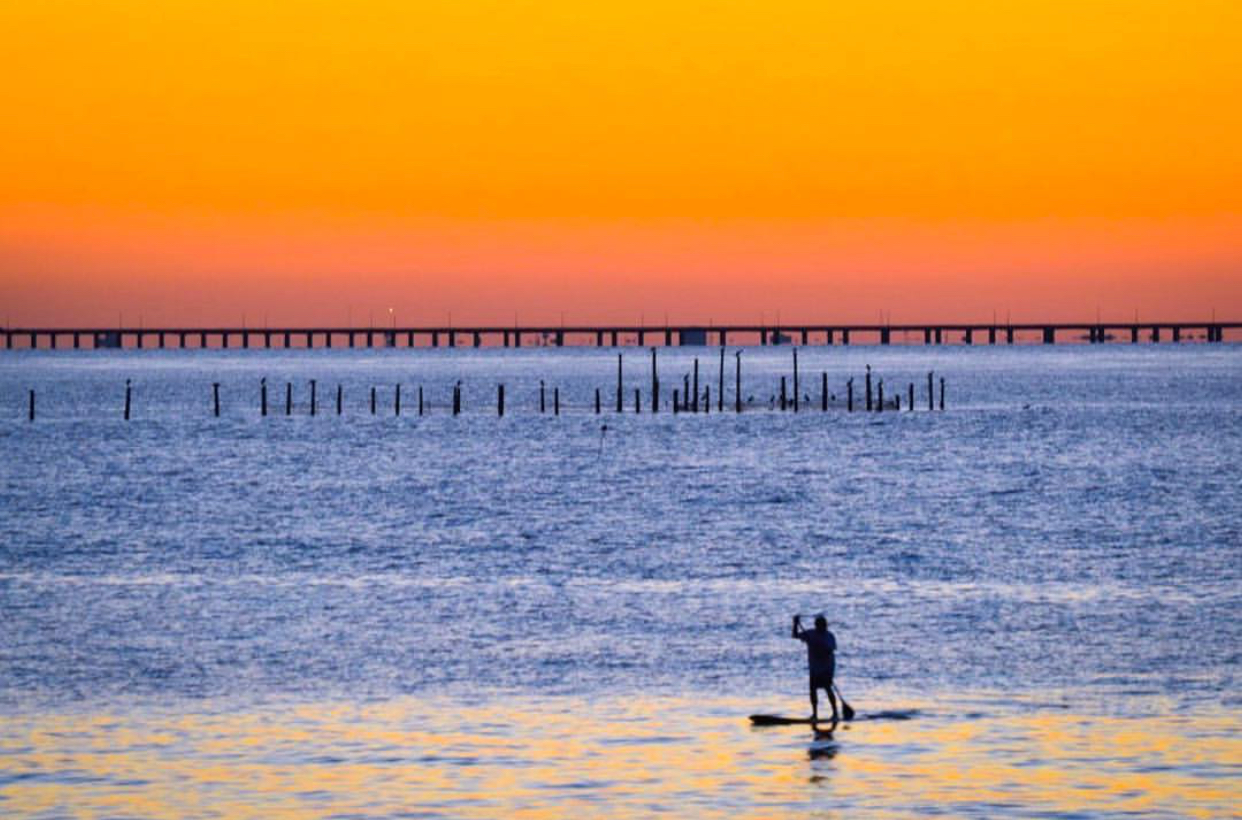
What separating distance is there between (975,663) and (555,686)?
7.36m

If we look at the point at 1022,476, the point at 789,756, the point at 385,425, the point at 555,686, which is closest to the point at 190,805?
the point at 789,756

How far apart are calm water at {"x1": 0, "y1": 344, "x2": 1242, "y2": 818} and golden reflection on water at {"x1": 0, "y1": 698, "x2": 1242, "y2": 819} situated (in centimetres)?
8

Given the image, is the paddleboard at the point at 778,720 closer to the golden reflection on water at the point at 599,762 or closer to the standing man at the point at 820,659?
the standing man at the point at 820,659

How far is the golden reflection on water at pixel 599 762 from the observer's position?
25125 millimetres

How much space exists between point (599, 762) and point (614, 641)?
12.2 metres

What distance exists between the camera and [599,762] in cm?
2769

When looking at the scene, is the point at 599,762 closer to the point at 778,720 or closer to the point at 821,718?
the point at 778,720

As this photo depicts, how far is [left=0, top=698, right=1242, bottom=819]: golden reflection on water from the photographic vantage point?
2512cm

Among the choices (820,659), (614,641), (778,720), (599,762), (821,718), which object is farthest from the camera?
(614,641)

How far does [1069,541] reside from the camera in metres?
63.1

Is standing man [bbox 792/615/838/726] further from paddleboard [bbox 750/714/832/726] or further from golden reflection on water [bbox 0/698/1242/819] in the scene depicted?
golden reflection on water [bbox 0/698/1242/819]

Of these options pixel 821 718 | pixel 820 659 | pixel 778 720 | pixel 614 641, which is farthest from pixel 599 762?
pixel 614 641

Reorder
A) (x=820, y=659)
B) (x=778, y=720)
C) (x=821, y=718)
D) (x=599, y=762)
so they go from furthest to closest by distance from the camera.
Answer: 1. (x=821, y=718)
2. (x=778, y=720)
3. (x=820, y=659)
4. (x=599, y=762)

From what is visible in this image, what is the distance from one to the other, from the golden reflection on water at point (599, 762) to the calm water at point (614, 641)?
0.25ft
